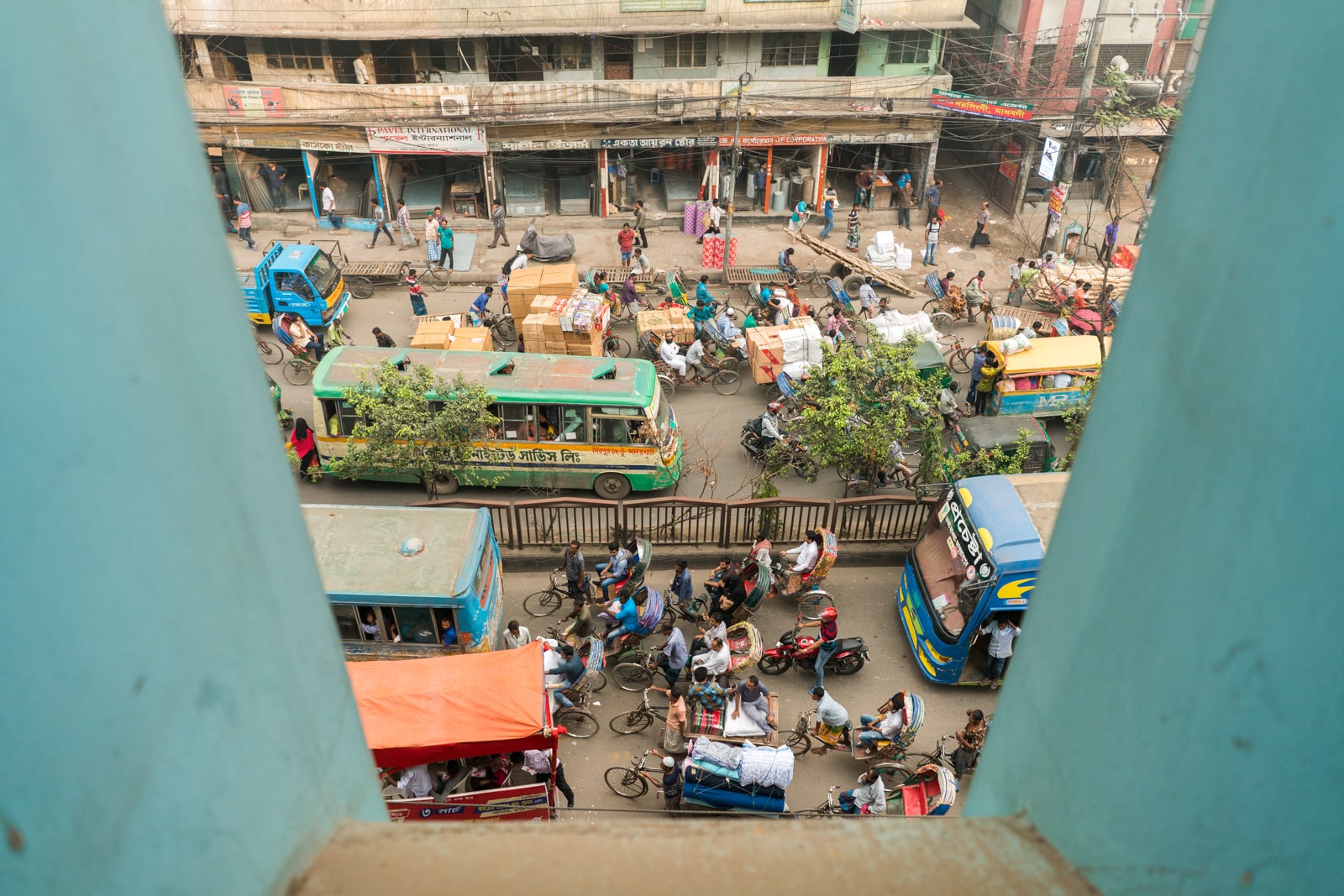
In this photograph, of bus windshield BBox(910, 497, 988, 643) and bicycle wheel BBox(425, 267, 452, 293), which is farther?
bicycle wheel BBox(425, 267, 452, 293)

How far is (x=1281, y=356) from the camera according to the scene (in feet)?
3.14

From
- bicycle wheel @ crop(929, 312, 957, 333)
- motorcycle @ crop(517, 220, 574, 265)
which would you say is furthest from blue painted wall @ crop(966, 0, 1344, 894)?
motorcycle @ crop(517, 220, 574, 265)

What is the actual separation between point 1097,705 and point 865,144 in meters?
26.8

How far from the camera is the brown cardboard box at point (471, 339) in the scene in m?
15.8

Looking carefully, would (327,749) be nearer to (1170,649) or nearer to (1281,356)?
(1170,649)

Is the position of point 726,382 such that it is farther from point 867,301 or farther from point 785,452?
point 785,452

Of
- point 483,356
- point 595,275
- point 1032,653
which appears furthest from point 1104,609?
point 595,275

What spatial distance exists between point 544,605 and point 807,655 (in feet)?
11.2

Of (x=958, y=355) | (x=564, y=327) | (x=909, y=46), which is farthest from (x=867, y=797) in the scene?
(x=909, y=46)

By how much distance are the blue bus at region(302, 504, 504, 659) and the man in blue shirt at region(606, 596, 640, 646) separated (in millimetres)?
1396

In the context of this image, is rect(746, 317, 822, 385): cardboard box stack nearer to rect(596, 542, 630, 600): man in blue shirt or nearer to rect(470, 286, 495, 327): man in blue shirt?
rect(470, 286, 495, 327): man in blue shirt

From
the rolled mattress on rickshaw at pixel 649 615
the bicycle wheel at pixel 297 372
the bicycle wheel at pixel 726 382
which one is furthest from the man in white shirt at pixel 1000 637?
the bicycle wheel at pixel 297 372

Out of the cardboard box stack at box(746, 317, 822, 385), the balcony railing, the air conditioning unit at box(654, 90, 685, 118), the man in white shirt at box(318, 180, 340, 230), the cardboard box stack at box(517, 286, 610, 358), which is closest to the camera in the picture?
the cardboard box stack at box(517, 286, 610, 358)

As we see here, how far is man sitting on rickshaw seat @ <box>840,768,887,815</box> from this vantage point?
28.7 feet
